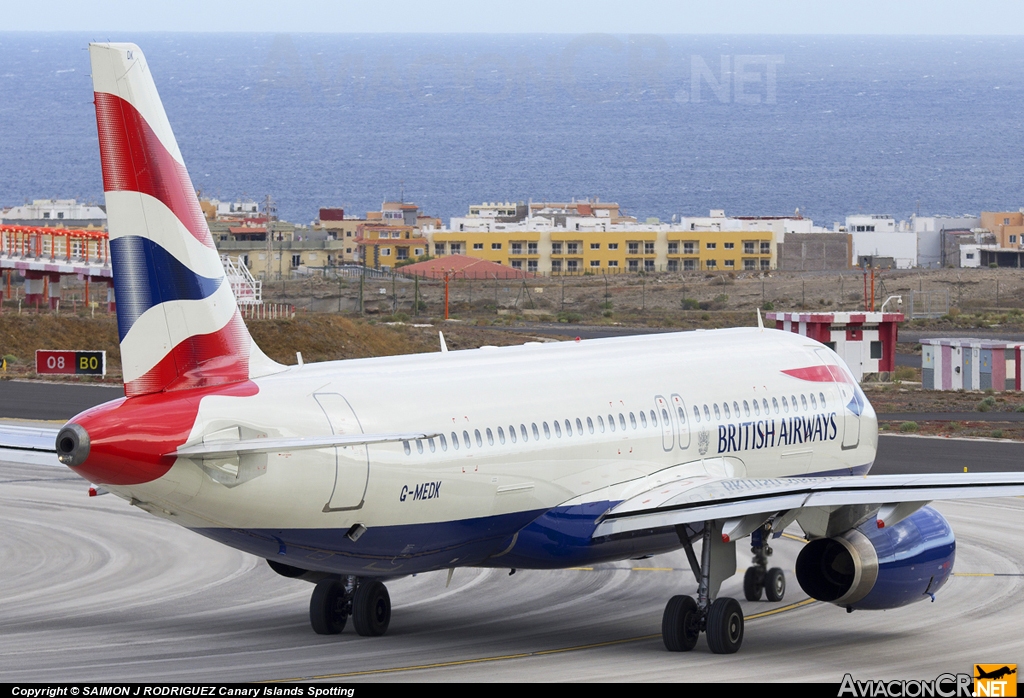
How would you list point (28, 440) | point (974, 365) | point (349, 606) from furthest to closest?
point (974, 365), point (349, 606), point (28, 440)

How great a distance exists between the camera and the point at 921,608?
29.6 meters

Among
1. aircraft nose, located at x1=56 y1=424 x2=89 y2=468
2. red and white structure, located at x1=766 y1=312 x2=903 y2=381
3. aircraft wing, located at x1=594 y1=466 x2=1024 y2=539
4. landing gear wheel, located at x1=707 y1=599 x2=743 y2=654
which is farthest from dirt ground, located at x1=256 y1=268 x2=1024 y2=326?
aircraft nose, located at x1=56 y1=424 x2=89 y2=468

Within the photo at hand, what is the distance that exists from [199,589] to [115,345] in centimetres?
6362

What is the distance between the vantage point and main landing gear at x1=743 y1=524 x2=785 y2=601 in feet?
99.7

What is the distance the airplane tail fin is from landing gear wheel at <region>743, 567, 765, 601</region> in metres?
12.6

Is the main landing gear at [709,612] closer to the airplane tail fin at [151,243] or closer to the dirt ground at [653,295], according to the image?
the airplane tail fin at [151,243]

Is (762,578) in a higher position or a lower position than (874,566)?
lower

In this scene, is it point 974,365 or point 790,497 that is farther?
point 974,365

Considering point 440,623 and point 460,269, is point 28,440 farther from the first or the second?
point 460,269

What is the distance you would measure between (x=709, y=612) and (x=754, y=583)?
589cm

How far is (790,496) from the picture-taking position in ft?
79.6

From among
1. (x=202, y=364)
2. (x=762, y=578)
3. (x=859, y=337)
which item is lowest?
(x=762, y=578)

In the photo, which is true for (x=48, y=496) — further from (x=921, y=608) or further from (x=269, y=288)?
(x=269, y=288)

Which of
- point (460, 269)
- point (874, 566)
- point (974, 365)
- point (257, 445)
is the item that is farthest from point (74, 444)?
point (460, 269)
